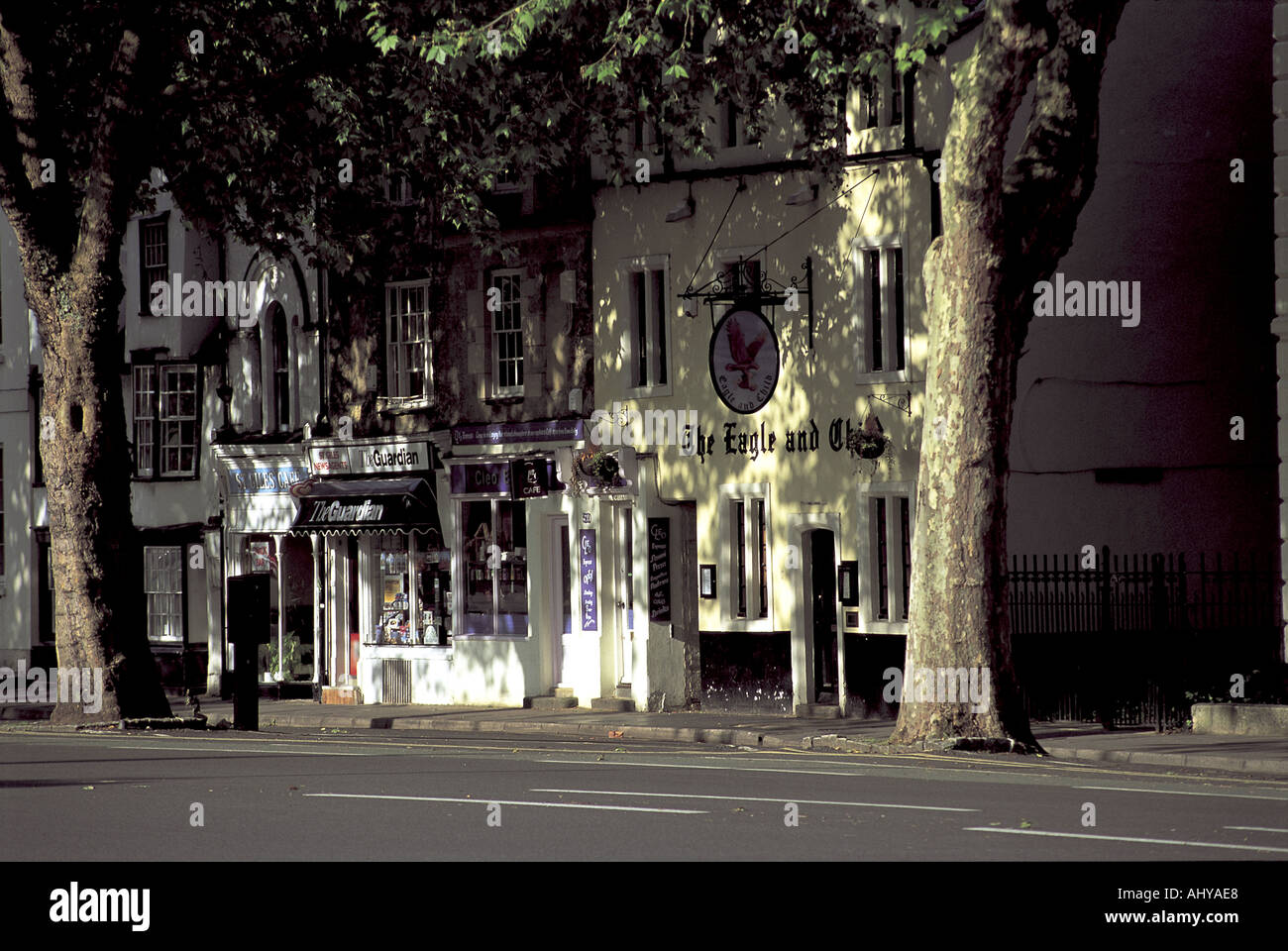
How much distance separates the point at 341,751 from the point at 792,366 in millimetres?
9483

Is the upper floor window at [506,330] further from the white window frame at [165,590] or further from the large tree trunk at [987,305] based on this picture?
the large tree trunk at [987,305]

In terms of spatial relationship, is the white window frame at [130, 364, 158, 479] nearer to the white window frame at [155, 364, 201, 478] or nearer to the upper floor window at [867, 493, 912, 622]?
the white window frame at [155, 364, 201, 478]

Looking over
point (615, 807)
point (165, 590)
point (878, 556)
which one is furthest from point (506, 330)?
point (615, 807)

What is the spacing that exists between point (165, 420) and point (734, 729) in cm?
1653

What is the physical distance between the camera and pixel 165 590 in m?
37.7

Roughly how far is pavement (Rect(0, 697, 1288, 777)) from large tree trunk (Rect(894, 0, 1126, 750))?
90cm

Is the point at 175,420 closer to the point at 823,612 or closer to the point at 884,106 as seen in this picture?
the point at 823,612

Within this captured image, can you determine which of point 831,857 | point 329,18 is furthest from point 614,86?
point 831,857

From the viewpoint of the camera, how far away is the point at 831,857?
1088cm

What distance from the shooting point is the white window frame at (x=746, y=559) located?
1091 inches

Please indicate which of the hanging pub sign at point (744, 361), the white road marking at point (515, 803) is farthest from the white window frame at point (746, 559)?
the white road marking at point (515, 803)

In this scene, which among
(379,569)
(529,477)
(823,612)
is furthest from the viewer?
(379,569)

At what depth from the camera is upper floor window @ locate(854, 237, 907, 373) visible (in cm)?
2627

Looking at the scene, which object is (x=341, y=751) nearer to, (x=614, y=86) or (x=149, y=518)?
(x=614, y=86)
